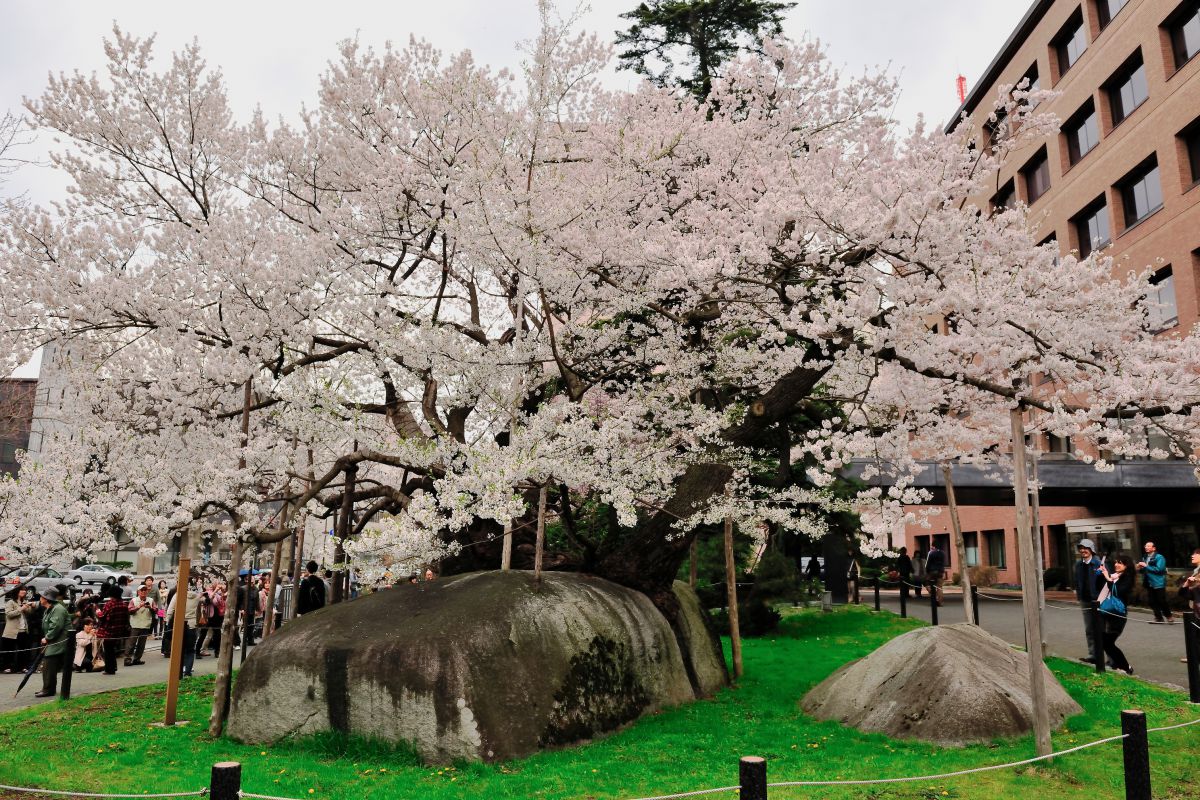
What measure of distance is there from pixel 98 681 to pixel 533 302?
33.9 ft

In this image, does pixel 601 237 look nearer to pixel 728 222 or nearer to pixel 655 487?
pixel 728 222

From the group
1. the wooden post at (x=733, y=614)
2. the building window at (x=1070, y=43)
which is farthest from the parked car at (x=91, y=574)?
Answer: the building window at (x=1070, y=43)

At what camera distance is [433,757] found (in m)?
7.89

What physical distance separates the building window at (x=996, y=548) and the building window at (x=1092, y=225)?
14.0 meters

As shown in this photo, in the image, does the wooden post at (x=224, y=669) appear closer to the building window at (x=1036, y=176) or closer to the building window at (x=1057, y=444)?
the building window at (x=1057, y=444)

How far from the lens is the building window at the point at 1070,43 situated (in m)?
29.9

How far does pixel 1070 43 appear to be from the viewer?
31141mm

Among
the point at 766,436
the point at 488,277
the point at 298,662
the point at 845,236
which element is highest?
the point at 488,277

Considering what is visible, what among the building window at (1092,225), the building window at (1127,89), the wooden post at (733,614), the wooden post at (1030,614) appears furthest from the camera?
the building window at (1092,225)

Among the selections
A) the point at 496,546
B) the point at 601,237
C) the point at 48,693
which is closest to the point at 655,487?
the point at 496,546

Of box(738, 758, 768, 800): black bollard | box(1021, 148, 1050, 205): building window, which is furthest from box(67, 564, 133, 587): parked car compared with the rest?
box(1021, 148, 1050, 205): building window

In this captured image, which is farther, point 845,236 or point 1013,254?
point 1013,254

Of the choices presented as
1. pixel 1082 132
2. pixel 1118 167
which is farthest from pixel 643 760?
pixel 1082 132

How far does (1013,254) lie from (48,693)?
640 inches
